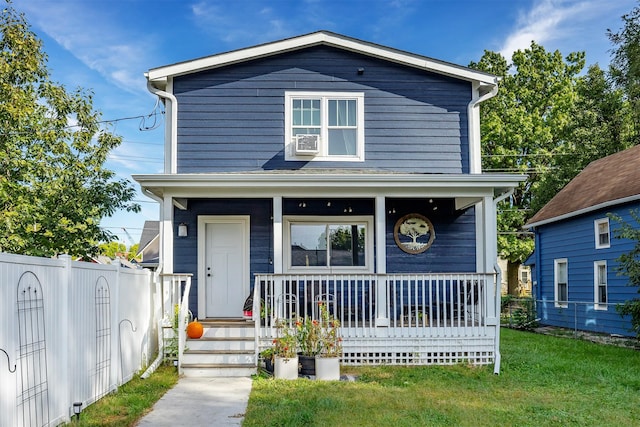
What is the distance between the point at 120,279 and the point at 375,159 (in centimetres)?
528

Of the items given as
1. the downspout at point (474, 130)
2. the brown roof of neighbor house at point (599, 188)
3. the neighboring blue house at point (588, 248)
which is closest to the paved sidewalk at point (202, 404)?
the downspout at point (474, 130)

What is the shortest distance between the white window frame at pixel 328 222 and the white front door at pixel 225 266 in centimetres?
73

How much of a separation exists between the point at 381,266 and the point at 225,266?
3054mm

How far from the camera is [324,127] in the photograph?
34.0 feet

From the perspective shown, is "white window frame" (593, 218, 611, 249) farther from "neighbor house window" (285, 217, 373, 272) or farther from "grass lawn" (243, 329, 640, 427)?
"neighbor house window" (285, 217, 373, 272)

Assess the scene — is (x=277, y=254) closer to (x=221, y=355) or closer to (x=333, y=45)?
(x=221, y=355)

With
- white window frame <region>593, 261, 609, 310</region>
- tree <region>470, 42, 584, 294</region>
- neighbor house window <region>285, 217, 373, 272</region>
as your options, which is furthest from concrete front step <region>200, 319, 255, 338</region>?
tree <region>470, 42, 584, 294</region>

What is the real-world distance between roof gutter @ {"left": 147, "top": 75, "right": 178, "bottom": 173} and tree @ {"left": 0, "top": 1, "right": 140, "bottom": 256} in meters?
2.65

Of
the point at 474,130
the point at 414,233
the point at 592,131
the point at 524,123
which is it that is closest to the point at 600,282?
the point at 474,130

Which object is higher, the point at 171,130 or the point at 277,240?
the point at 171,130

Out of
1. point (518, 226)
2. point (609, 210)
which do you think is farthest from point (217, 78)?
point (518, 226)

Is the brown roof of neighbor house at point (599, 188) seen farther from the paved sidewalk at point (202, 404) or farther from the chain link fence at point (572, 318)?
the paved sidewalk at point (202, 404)

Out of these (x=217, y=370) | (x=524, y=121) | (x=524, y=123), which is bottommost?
(x=217, y=370)

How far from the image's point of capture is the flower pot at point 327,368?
755 centimetres
